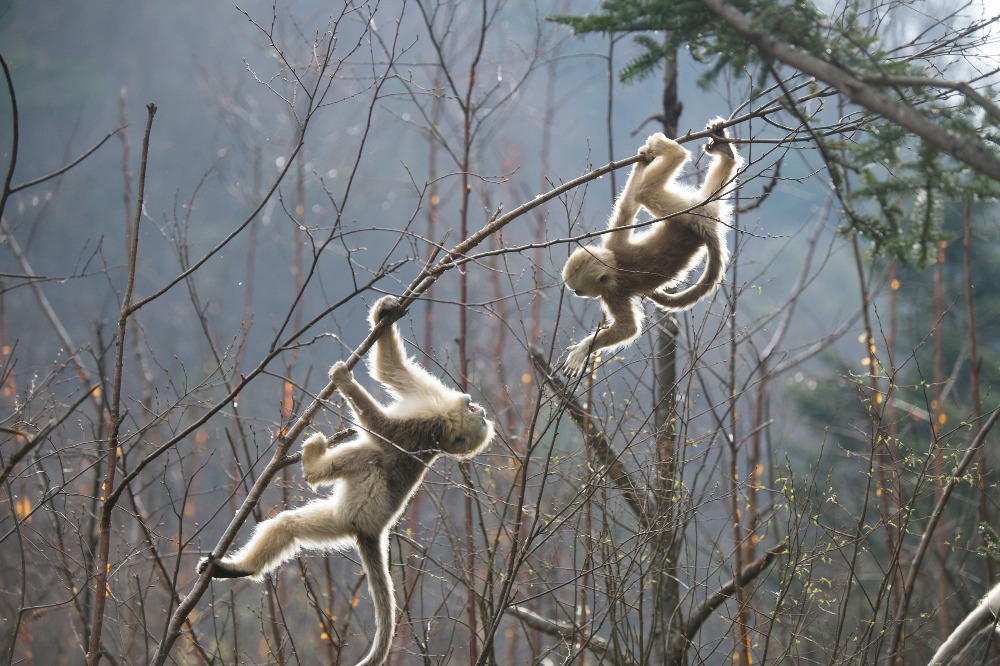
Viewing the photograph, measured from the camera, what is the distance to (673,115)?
20.4 feet

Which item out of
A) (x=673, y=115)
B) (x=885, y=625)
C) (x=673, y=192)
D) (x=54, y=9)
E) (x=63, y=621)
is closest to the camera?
(x=885, y=625)

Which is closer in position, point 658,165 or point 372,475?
point 372,475

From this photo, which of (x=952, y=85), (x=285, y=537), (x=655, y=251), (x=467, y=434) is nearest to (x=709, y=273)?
(x=655, y=251)

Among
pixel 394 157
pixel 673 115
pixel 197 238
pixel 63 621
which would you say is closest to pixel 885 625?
pixel 673 115

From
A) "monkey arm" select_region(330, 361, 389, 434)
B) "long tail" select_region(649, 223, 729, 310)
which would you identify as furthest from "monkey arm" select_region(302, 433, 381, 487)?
"long tail" select_region(649, 223, 729, 310)

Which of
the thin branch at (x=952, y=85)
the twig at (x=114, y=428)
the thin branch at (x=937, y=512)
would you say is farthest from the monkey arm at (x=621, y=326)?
the twig at (x=114, y=428)

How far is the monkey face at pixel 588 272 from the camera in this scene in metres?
5.15

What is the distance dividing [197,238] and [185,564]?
852 centimetres

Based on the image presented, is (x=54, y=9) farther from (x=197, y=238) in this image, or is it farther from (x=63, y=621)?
(x=63, y=621)

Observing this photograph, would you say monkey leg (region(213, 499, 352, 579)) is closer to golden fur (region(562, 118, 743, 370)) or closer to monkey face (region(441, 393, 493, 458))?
monkey face (region(441, 393, 493, 458))

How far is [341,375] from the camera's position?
3824mm

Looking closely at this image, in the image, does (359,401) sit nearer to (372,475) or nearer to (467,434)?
(372,475)

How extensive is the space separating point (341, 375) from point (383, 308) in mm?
396

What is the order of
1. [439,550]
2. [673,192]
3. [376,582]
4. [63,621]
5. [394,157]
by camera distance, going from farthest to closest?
[394,157], [439,550], [63,621], [673,192], [376,582]
